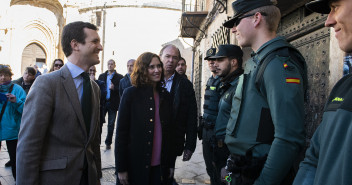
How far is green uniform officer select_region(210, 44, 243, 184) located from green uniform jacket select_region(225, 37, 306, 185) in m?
0.77

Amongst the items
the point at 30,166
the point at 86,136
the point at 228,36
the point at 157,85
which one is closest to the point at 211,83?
the point at 157,85

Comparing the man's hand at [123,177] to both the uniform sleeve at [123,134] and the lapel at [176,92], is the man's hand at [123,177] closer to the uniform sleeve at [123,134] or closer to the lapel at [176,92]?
the uniform sleeve at [123,134]

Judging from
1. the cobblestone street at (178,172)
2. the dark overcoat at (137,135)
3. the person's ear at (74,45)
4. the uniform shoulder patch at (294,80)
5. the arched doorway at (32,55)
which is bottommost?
the cobblestone street at (178,172)

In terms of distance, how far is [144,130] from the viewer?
2.49 metres

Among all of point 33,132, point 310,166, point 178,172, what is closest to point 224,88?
point 310,166

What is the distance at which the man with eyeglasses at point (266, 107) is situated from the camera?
137 cm

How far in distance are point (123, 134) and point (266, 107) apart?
1.47m

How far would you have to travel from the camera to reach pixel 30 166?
5.54 feet

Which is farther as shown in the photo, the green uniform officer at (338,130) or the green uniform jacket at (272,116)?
the green uniform jacket at (272,116)

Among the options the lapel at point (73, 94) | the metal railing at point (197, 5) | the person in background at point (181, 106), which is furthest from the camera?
the metal railing at point (197, 5)

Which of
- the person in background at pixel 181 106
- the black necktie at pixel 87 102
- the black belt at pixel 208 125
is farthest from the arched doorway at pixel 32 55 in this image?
the black necktie at pixel 87 102

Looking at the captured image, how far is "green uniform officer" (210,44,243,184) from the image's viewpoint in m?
2.48

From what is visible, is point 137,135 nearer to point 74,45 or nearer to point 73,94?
point 73,94

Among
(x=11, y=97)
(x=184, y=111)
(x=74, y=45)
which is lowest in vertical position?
(x=184, y=111)
